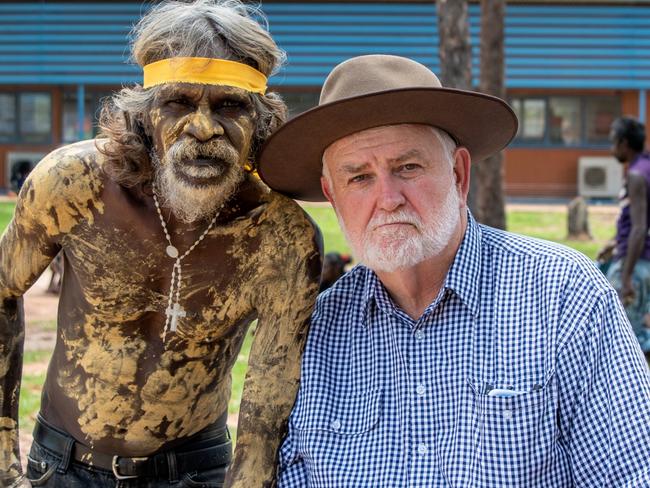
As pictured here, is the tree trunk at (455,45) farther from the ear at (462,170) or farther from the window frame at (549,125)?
the window frame at (549,125)

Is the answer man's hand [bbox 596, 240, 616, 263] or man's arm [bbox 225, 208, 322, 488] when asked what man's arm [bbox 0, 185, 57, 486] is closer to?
man's arm [bbox 225, 208, 322, 488]

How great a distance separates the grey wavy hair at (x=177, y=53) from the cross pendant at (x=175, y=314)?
0.35m

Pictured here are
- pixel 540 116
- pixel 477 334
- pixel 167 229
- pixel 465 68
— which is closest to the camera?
pixel 477 334

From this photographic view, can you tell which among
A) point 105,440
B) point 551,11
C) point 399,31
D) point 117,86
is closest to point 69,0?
point 117,86

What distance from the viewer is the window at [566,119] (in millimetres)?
23016

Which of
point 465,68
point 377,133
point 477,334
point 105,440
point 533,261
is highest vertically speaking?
point 465,68

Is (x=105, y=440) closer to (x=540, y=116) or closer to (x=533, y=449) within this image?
(x=533, y=449)

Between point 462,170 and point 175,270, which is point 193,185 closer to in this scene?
point 175,270

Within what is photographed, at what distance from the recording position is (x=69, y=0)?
80.3 feet

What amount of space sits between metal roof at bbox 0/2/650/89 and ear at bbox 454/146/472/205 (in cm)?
2066

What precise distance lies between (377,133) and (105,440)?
3.85ft

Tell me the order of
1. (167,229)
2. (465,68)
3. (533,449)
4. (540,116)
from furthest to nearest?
(540,116) < (465,68) < (167,229) < (533,449)

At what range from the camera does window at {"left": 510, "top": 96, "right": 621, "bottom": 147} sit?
23016 mm

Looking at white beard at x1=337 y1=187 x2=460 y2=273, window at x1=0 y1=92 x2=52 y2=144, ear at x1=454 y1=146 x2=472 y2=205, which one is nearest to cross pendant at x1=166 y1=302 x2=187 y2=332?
white beard at x1=337 y1=187 x2=460 y2=273
